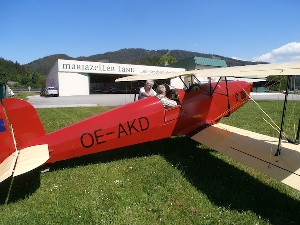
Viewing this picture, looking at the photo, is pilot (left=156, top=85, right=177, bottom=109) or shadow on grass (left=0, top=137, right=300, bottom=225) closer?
shadow on grass (left=0, top=137, right=300, bottom=225)

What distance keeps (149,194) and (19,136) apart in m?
2.69

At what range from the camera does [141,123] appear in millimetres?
5852

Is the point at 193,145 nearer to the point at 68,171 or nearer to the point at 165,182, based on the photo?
the point at 165,182

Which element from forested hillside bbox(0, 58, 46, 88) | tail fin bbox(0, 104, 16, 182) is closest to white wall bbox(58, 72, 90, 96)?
tail fin bbox(0, 104, 16, 182)

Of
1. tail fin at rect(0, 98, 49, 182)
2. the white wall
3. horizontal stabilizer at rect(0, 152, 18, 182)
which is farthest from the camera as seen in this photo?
the white wall

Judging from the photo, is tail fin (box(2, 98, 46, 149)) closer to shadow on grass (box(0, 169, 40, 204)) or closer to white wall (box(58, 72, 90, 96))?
shadow on grass (box(0, 169, 40, 204))

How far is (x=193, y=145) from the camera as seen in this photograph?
721 cm

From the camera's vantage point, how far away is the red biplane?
165 inches

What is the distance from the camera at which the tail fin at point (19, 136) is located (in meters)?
4.06

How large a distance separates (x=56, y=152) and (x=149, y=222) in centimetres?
250

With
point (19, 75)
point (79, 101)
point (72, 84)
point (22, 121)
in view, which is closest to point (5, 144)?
point (22, 121)

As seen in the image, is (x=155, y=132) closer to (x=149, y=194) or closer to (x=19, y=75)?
(x=149, y=194)

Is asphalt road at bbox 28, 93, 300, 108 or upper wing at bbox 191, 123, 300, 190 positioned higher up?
upper wing at bbox 191, 123, 300, 190

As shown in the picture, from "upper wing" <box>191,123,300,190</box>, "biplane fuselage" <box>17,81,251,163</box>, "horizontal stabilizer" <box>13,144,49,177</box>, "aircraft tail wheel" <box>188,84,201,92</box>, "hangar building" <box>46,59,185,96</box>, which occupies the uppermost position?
"hangar building" <box>46,59,185,96</box>
